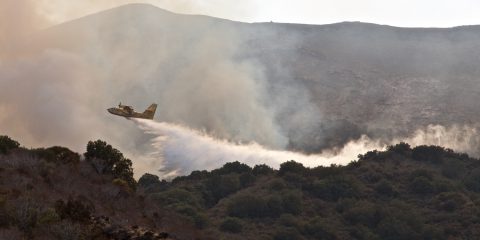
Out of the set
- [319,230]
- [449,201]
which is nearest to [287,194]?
[319,230]

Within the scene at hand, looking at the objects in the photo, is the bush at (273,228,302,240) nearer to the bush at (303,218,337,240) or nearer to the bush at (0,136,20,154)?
the bush at (303,218,337,240)

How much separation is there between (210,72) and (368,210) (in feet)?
288

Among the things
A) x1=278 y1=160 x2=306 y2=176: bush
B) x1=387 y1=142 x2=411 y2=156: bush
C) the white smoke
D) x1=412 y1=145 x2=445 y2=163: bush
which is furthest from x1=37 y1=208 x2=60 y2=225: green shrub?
x1=387 y1=142 x2=411 y2=156: bush

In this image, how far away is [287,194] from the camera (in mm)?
117938

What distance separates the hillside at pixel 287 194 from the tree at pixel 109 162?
154mm

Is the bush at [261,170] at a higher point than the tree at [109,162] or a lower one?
higher

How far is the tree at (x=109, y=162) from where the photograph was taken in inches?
2663

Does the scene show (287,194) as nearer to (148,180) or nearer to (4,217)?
(148,180)

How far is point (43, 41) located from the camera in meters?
198

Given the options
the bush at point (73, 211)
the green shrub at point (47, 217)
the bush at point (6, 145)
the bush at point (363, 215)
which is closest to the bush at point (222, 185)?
the bush at point (363, 215)

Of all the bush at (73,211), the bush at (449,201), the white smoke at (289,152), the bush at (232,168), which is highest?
the white smoke at (289,152)

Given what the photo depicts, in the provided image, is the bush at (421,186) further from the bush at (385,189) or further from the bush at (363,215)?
the bush at (363,215)

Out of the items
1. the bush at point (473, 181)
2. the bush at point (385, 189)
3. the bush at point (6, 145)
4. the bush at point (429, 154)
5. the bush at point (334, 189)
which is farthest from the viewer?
the bush at point (429, 154)

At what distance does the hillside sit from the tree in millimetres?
154
